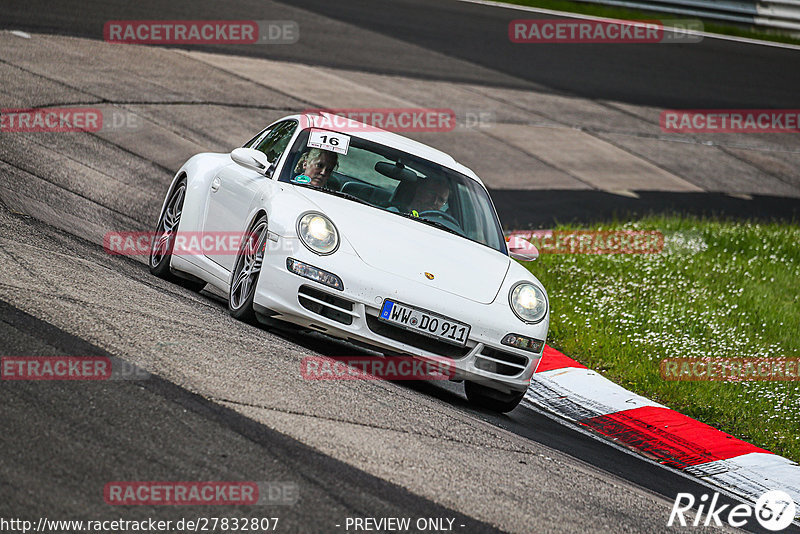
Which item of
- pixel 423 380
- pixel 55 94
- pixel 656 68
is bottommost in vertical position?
pixel 423 380

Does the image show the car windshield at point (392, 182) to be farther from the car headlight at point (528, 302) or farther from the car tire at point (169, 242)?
the car tire at point (169, 242)

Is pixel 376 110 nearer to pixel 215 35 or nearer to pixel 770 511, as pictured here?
pixel 215 35

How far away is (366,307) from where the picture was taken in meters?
6.10

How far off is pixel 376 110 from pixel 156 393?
11.5 meters

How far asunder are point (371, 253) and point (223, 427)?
2064mm

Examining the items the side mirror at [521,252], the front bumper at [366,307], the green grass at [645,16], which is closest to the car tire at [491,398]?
the front bumper at [366,307]

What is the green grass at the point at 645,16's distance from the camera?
2519 centimetres

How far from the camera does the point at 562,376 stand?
7.85m

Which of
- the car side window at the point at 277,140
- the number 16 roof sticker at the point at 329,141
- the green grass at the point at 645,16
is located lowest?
the car side window at the point at 277,140

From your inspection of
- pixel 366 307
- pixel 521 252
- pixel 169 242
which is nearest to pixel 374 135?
pixel 521 252

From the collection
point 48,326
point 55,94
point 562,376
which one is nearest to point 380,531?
A: point 48,326

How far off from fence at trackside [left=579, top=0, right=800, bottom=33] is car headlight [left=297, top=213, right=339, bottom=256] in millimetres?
20471

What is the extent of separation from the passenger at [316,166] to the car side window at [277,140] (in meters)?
0.33

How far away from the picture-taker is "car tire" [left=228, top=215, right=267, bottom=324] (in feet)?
21.1
